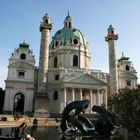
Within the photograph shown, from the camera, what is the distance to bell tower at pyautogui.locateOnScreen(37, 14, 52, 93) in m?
48.3

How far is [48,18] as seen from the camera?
54.3m

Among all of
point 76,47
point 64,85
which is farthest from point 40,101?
point 76,47

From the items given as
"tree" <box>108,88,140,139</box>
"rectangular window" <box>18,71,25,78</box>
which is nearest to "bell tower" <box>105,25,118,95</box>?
"rectangular window" <box>18,71,25,78</box>

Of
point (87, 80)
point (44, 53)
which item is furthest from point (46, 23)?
point (87, 80)

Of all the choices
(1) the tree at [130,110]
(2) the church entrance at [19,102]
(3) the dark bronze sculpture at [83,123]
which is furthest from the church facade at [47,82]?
(1) the tree at [130,110]

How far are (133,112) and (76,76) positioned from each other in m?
37.9

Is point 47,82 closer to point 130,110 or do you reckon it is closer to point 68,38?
point 68,38

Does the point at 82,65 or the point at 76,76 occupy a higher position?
the point at 82,65

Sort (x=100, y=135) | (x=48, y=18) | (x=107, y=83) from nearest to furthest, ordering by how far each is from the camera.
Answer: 1. (x=100, y=135)
2. (x=48, y=18)
3. (x=107, y=83)

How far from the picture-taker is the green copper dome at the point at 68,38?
66.2 metres

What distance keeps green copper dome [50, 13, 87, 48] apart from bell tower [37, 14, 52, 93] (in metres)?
13.0

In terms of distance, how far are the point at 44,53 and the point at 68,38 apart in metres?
17.6

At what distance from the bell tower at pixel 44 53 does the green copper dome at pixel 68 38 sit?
13002mm

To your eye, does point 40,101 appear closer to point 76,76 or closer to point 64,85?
point 64,85
